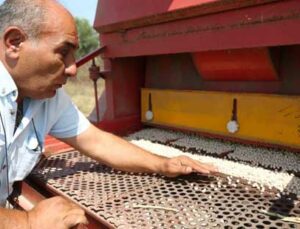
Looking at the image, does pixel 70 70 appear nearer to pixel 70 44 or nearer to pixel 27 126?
pixel 70 44

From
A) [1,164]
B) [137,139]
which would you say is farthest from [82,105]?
[1,164]

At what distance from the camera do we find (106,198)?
4.49ft

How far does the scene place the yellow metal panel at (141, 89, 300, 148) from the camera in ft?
5.66

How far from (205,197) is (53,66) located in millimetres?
748

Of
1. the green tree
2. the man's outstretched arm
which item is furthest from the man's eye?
the green tree

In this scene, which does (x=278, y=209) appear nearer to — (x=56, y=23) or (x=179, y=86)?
(x=56, y=23)

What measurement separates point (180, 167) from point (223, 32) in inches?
23.6

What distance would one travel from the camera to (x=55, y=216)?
1.15 metres

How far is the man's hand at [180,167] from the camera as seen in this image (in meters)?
1.52

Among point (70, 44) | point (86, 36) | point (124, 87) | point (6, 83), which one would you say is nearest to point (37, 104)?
point (6, 83)

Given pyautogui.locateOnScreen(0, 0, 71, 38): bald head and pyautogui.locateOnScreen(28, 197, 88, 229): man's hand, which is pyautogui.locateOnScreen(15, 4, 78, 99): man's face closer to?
pyautogui.locateOnScreen(0, 0, 71, 38): bald head

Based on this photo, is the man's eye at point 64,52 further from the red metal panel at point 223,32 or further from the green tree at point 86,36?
the green tree at point 86,36

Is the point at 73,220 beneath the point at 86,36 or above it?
beneath

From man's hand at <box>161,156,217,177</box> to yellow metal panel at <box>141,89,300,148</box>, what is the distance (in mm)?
445
